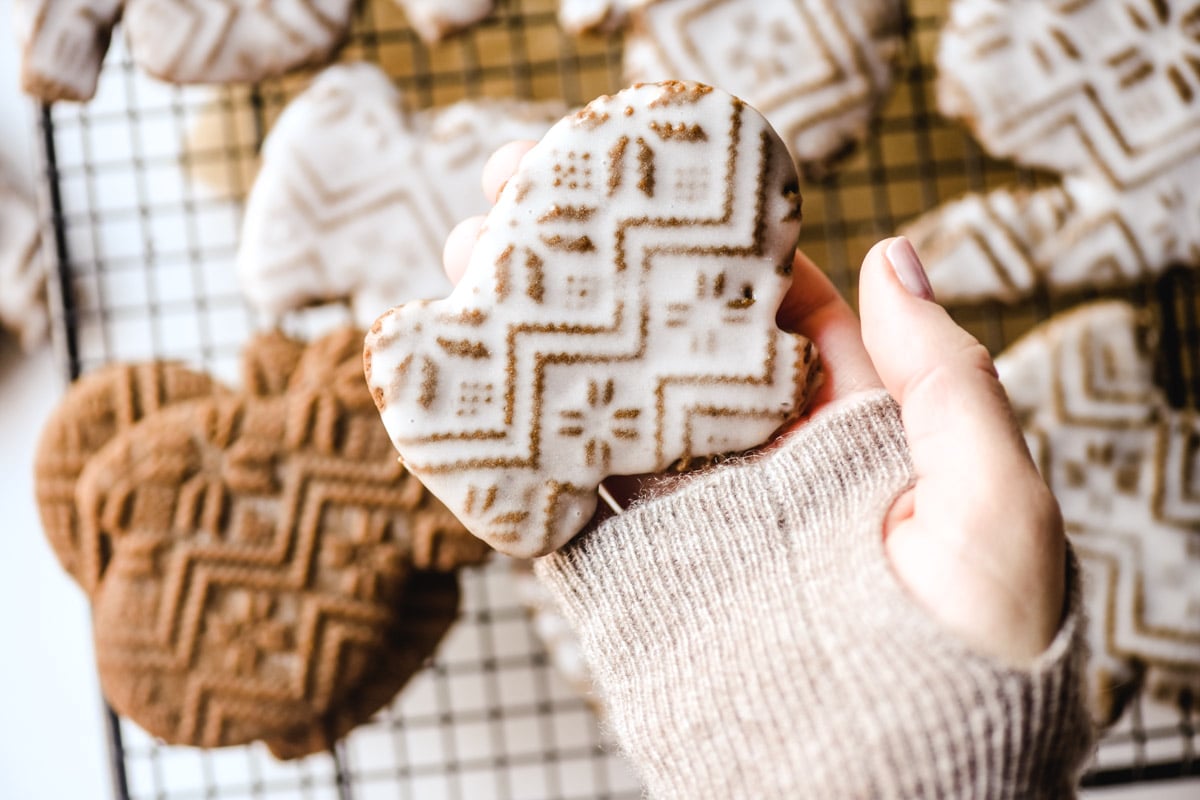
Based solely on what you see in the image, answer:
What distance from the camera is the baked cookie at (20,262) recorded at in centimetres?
108

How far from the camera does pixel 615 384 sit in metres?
0.61

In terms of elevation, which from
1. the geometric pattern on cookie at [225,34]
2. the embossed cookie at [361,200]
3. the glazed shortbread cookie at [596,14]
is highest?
the glazed shortbread cookie at [596,14]

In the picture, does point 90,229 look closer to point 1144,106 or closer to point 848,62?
point 848,62

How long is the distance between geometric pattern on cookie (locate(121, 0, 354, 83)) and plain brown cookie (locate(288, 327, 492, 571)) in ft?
1.09

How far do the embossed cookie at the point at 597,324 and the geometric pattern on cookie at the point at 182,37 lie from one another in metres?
0.47

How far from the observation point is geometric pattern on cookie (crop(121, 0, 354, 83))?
0.94 meters

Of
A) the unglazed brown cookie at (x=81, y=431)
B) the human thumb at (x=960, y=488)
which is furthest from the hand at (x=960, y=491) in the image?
the unglazed brown cookie at (x=81, y=431)

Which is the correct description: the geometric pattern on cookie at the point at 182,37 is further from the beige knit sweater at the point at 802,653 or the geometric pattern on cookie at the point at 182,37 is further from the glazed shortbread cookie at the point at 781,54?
the beige knit sweater at the point at 802,653

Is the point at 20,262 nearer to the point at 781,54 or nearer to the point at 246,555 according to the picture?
the point at 246,555

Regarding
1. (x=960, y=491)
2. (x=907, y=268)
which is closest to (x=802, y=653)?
(x=960, y=491)

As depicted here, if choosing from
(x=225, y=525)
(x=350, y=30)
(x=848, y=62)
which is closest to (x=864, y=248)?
(x=848, y=62)

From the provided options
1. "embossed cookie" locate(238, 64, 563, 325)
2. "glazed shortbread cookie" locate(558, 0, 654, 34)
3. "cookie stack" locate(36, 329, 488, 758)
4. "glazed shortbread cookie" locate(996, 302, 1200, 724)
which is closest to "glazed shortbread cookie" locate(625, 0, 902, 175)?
"glazed shortbread cookie" locate(558, 0, 654, 34)

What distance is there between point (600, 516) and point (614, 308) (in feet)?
0.45

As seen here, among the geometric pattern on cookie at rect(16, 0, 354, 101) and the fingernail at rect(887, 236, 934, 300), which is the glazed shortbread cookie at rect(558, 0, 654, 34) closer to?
the geometric pattern on cookie at rect(16, 0, 354, 101)
